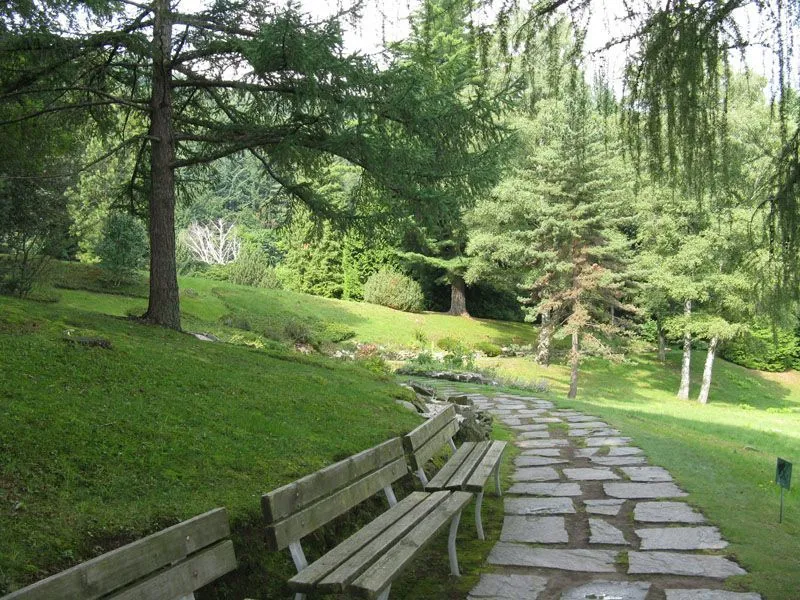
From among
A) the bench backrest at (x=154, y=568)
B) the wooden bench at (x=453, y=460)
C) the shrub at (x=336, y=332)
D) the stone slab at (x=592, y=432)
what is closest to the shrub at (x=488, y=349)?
the shrub at (x=336, y=332)

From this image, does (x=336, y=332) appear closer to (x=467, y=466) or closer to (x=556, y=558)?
(x=467, y=466)

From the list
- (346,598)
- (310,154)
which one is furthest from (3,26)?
(346,598)

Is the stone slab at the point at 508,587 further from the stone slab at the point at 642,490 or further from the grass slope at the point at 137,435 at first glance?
the stone slab at the point at 642,490

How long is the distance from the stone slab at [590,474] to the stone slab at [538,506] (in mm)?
749

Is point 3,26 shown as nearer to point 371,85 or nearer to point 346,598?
point 371,85

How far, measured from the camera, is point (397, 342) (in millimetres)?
23406

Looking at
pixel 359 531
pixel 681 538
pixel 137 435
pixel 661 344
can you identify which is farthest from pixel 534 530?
pixel 661 344

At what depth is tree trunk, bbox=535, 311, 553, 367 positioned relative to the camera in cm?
2130

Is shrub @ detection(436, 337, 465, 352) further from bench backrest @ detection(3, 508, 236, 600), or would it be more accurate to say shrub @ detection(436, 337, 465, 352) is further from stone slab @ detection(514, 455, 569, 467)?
Result: bench backrest @ detection(3, 508, 236, 600)

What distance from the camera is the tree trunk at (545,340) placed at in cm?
2130

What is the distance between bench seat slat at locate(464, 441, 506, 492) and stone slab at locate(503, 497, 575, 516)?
403 millimetres

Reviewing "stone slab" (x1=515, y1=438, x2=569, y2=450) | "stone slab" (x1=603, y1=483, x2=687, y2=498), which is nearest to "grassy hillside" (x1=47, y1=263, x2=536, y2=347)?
"stone slab" (x1=515, y1=438, x2=569, y2=450)

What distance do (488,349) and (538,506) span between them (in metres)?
18.9

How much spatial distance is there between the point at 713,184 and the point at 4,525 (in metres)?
3.45
